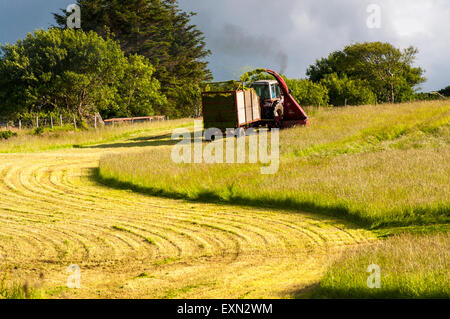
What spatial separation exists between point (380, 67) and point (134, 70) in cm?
3026

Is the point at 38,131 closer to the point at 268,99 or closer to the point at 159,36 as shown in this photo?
the point at 268,99

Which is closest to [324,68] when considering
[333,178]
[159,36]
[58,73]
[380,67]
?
[380,67]

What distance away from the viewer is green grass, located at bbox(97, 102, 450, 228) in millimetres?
9891

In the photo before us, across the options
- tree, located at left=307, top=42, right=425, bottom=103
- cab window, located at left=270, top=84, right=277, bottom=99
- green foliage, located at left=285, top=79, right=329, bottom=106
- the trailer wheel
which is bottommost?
the trailer wheel

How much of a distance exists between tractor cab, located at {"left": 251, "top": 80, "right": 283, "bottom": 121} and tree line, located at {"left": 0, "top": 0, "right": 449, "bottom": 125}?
15950 millimetres

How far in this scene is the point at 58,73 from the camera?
1507 inches

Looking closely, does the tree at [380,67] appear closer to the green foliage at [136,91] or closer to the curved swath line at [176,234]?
the green foliage at [136,91]

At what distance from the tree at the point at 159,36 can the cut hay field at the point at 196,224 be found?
109 feet

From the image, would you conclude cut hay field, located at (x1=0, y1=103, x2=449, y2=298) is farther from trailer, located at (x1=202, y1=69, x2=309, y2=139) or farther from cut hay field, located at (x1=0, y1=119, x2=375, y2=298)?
trailer, located at (x1=202, y1=69, x2=309, y2=139)

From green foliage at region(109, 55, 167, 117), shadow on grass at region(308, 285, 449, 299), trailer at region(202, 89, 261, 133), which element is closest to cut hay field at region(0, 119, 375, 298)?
shadow on grass at region(308, 285, 449, 299)

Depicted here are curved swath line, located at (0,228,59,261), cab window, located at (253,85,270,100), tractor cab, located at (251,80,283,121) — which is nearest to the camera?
curved swath line, located at (0,228,59,261)

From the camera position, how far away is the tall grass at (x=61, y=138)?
2567 cm
